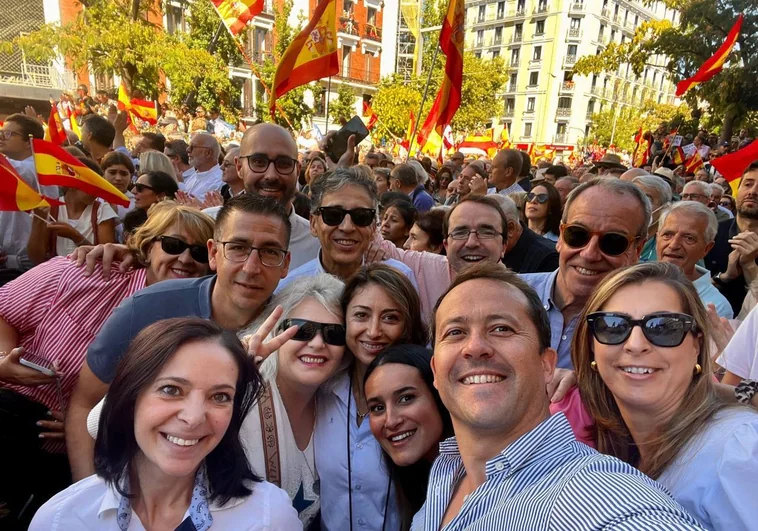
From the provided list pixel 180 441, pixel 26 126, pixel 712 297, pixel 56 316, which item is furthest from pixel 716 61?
pixel 180 441

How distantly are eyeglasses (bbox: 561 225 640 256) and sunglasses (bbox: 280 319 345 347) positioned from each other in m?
1.33

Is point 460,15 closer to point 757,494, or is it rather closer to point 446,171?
point 446,171

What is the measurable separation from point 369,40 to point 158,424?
41.3 meters

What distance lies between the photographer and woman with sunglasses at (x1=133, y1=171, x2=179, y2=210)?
4602 mm

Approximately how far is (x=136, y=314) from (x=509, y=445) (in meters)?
1.70

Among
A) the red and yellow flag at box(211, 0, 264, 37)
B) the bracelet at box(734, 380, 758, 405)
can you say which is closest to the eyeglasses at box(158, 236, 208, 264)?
the bracelet at box(734, 380, 758, 405)

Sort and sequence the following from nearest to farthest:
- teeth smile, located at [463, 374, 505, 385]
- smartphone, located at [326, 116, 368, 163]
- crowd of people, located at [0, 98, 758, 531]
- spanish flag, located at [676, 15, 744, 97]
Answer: crowd of people, located at [0, 98, 758, 531] < teeth smile, located at [463, 374, 505, 385] < smartphone, located at [326, 116, 368, 163] < spanish flag, located at [676, 15, 744, 97]

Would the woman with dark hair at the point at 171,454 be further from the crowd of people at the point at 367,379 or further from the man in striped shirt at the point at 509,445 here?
the man in striped shirt at the point at 509,445

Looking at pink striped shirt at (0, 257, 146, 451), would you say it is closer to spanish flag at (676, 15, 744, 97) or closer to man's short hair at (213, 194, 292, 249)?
man's short hair at (213, 194, 292, 249)

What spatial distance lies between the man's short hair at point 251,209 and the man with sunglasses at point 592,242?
1523 mm

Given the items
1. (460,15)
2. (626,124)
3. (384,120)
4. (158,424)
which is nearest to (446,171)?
(460,15)

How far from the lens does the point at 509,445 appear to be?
1.61 meters

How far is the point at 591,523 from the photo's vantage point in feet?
3.98

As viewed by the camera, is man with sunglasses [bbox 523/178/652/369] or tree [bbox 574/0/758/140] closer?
man with sunglasses [bbox 523/178/652/369]
